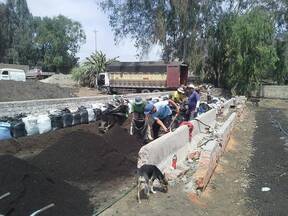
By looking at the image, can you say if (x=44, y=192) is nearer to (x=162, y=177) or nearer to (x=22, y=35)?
(x=162, y=177)

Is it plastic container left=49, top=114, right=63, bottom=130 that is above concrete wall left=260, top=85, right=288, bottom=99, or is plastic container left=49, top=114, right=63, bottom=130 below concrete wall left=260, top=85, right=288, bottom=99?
above

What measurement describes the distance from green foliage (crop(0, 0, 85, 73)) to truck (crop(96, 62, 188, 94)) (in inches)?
1842

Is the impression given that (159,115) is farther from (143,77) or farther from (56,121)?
(143,77)

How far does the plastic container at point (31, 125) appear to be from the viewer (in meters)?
13.8

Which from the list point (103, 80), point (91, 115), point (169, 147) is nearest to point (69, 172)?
point (169, 147)

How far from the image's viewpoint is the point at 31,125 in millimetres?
13930

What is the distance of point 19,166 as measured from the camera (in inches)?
302

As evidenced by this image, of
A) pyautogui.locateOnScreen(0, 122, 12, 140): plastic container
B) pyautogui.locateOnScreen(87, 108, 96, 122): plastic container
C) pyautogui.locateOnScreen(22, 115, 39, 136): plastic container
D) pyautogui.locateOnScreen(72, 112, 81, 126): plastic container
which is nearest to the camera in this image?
pyautogui.locateOnScreen(0, 122, 12, 140): plastic container

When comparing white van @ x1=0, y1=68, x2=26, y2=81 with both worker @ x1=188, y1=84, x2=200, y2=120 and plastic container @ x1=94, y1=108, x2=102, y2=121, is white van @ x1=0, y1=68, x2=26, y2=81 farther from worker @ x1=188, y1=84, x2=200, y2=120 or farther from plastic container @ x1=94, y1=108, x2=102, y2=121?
worker @ x1=188, y1=84, x2=200, y2=120

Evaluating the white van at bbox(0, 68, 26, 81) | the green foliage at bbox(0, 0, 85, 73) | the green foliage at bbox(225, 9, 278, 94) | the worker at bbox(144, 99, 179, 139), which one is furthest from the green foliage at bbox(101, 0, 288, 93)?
the green foliage at bbox(0, 0, 85, 73)

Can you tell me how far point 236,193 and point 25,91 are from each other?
67.1 ft

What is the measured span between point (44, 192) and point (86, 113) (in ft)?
33.7

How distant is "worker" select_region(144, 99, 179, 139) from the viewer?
11.5 metres

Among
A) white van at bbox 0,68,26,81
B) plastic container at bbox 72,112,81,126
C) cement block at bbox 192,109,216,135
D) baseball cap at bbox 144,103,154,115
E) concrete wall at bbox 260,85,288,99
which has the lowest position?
concrete wall at bbox 260,85,288,99
